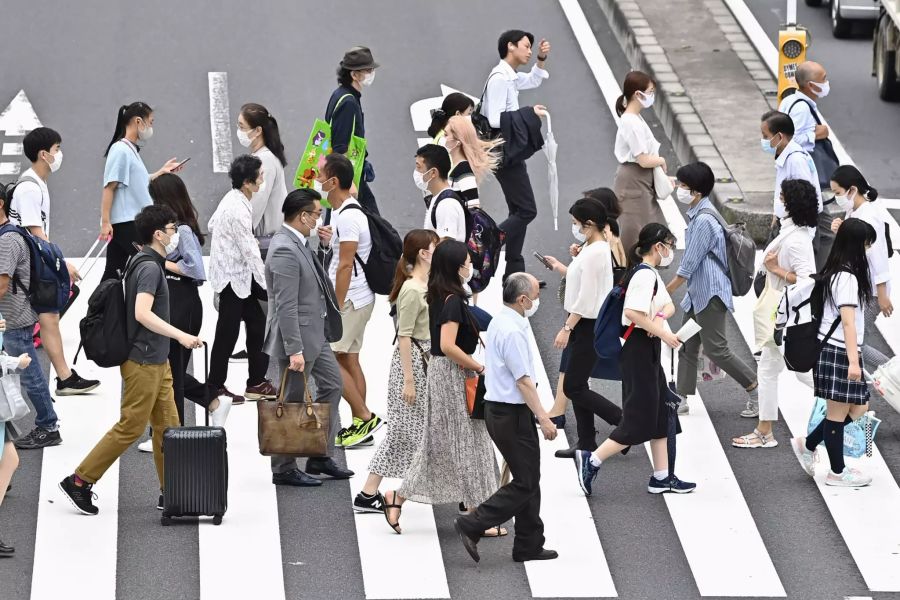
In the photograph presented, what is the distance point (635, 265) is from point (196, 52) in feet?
30.3

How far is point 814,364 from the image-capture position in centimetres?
1087

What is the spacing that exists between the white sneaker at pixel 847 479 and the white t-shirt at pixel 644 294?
1667mm

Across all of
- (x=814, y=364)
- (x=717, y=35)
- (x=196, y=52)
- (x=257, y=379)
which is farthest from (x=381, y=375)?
(x=717, y=35)

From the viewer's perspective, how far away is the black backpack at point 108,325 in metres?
10.2

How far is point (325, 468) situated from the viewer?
11086 millimetres

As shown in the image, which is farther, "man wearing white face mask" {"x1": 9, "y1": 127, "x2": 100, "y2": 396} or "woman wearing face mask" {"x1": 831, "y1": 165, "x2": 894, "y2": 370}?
"man wearing white face mask" {"x1": 9, "y1": 127, "x2": 100, "y2": 396}

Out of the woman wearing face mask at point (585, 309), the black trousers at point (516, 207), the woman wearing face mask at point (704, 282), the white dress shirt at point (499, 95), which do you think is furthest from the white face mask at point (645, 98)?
the woman wearing face mask at point (585, 309)

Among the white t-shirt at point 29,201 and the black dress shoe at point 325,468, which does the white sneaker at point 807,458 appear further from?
the white t-shirt at point 29,201

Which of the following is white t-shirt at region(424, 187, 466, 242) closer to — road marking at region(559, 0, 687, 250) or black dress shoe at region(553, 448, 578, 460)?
black dress shoe at region(553, 448, 578, 460)

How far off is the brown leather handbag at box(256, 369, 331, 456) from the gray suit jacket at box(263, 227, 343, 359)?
36cm

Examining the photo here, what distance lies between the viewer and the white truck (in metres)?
18.2

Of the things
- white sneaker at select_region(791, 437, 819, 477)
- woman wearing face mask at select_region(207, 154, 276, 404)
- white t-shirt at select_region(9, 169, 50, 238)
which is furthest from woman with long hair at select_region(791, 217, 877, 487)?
Answer: white t-shirt at select_region(9, 169, 50, 238)

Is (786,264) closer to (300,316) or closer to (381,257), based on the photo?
(381,257)

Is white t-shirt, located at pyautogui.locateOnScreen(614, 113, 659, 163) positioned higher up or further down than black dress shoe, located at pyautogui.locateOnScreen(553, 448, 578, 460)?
higher up
